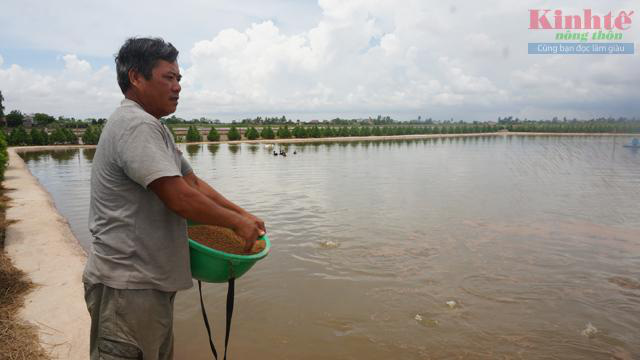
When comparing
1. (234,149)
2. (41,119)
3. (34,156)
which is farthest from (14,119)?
(234,149)

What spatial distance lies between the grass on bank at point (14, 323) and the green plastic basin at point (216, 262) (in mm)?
2345

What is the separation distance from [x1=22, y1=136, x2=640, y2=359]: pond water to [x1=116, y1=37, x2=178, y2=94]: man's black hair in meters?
3.15

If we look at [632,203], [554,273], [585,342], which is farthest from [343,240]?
[632,203]

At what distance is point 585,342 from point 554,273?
2.04 metres

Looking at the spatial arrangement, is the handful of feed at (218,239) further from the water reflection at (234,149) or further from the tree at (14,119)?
the tree at (14,119)

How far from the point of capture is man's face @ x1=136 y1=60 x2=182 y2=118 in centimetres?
185

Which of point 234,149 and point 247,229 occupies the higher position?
point 247,229

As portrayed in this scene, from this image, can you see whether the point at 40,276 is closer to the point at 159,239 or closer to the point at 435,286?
the point at 159,239

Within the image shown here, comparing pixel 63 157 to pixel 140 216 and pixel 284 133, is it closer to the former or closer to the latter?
pixel 284 133

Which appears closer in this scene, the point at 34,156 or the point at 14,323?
the point at 14,323

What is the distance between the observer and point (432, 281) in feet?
19.8

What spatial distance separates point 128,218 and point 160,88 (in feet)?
1.89

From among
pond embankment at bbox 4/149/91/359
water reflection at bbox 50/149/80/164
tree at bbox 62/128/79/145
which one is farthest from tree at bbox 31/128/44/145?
pond embankment at bbox 4/149/91/359

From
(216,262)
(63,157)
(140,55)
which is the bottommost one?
(63,157)
